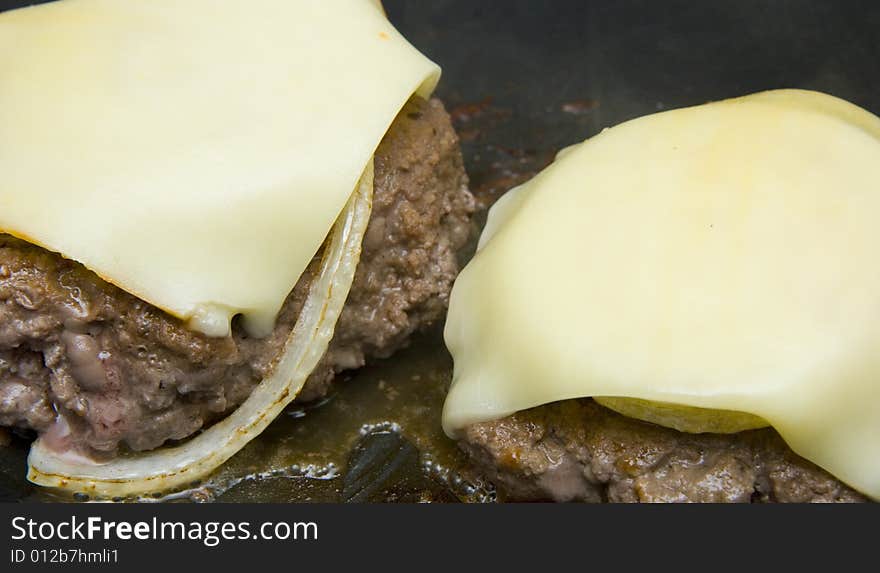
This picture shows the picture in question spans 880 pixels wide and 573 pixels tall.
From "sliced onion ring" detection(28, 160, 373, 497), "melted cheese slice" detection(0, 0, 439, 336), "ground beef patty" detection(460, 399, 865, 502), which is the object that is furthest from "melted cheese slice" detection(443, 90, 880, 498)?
"melted cheese slice" detection(0, 0, 439, 336)

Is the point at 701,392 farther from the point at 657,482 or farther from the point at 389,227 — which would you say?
the point at 389,227

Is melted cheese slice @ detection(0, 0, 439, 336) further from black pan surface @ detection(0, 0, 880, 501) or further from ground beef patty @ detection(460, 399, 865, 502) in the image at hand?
black pan surface @ detection(0, 0, 880, 501)

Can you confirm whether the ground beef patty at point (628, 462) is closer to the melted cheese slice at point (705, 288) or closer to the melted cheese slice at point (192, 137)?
the melted cheese slice at point (705, 288)

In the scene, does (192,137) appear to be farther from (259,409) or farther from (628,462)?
(628,462)

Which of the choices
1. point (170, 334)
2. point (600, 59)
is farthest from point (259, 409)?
point (600, 59)

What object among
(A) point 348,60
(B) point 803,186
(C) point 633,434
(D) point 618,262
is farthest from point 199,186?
(B) point 803,186

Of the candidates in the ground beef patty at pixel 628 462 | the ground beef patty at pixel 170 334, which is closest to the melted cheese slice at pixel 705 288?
the ground beef patty at pixel 628 462
